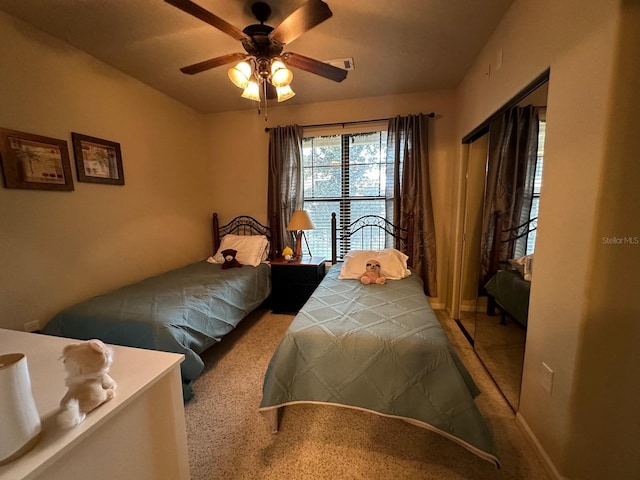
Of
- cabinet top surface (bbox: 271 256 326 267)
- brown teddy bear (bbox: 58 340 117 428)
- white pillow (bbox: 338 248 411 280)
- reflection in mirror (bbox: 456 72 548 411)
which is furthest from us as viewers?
cabinet top surface (bbox: 271 256 326 267)

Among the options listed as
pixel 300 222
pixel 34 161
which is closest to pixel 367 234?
pixel 300 222

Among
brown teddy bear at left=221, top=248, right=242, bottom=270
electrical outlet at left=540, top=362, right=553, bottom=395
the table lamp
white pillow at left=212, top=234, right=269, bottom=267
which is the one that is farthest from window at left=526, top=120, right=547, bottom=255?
brown teddy bear at left=221, top=248, right=242, bottom=270

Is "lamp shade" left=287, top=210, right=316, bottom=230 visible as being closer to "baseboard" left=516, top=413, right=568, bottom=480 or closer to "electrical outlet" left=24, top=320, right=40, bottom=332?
"electrical outlet" left=24, top=320, right=40, bottom=332

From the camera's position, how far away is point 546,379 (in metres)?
1.32

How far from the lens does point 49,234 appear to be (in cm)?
203

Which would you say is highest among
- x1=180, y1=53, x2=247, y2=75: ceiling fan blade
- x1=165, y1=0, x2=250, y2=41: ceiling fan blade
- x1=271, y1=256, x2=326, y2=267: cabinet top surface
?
x1=165, y1=0, x2=250, y2=41: ceiling fan blade

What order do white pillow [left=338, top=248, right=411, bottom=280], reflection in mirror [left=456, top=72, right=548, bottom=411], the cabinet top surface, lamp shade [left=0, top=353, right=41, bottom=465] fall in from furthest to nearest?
the cabinet top surface, white pillow [left=338, top=248, right=411, bottom=280], reflection in mirror [left=456, top=72, right=548, bottom=411], lamp shade [left=0, top=353, right=41, bottom=465]

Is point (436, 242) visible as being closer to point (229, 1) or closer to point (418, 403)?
point (418, 403)

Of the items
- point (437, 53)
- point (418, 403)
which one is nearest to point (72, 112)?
point (437, 53)

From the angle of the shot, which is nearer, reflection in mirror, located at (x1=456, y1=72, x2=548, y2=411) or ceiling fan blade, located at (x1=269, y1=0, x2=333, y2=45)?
ceiling fan blade, located at (x1=269, y1=0, x2=333, y2=45)

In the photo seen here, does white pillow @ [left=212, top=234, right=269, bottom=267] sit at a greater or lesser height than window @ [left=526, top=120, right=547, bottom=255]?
lesser

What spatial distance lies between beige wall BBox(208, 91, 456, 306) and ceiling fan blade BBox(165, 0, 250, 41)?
6.21ft

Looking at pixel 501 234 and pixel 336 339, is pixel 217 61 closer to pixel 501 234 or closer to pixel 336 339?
pixel 336 339

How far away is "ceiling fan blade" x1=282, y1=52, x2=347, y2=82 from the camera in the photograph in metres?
1.70
